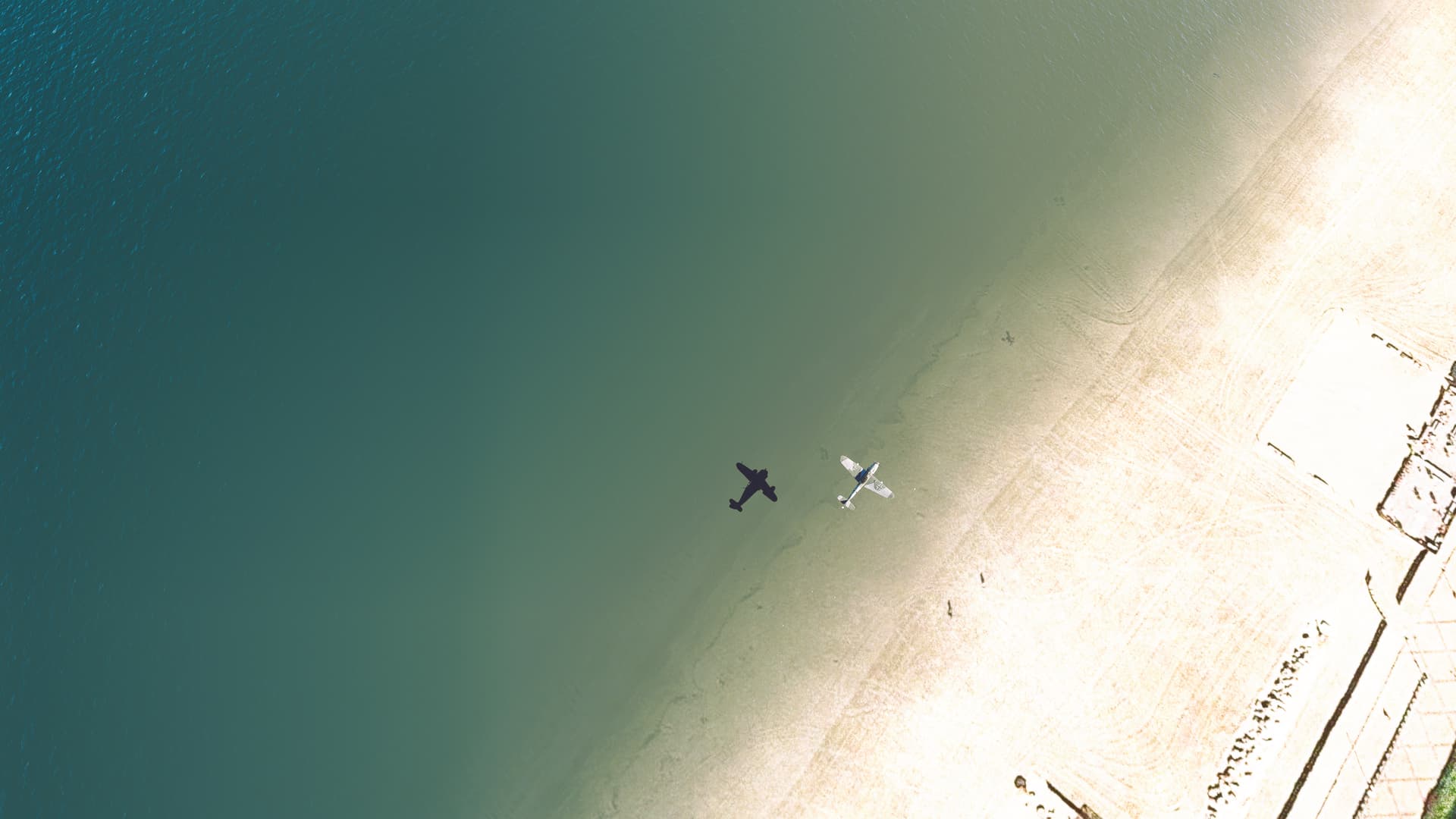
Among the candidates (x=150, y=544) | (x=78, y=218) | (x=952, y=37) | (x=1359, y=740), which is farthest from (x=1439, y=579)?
(x=78, y=218)

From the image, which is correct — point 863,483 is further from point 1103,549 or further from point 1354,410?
point 1354,410

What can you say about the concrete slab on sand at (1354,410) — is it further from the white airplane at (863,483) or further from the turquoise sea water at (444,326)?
the white airplane at (863,483)

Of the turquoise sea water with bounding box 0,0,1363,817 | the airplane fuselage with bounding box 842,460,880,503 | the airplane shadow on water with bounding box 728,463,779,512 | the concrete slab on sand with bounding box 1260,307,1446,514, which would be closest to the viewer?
→ the turquoise sea water with bounding box 0,0,1363,817

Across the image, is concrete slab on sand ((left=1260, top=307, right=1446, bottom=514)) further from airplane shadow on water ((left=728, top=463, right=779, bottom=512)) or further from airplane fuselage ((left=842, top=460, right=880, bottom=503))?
airplane shadow on water ((left=728, top=463, right=779, bottom=512))

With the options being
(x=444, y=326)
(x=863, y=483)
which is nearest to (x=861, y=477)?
(x=863, y=483)

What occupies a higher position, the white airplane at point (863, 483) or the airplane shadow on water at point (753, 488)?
the white airplane at point (863, 483)

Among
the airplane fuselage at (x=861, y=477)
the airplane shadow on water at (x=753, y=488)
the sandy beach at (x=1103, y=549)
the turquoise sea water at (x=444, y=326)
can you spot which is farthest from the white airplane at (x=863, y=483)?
the airplane shadow on water at (x=753, y=488)

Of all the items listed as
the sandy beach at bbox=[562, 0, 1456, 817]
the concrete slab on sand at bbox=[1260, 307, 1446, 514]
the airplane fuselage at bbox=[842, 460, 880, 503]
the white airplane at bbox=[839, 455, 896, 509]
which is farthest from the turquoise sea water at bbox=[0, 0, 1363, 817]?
the concrete slab on sand at bbox=[1260, 307, 1446, 514]
